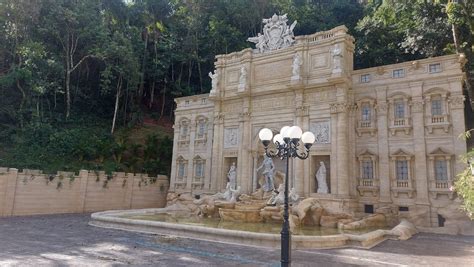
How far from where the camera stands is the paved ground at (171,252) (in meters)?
9.28

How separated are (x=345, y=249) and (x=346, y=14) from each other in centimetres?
3413

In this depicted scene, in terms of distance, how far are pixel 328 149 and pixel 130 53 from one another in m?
20.6

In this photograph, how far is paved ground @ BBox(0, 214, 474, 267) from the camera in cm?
928

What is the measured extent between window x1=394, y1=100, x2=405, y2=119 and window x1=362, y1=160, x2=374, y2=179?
303 centimetres

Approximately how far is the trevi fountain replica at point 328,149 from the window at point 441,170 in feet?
0.15

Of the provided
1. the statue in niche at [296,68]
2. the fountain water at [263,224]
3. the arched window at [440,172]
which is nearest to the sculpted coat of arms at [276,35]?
the statue in niche at [296,68]

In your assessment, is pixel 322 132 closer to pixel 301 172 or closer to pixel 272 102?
pixel 301 172

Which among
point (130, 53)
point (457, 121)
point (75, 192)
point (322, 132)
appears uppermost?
point (130, 53)

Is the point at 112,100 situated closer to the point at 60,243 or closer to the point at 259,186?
the point at 259,186

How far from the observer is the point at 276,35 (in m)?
24.3

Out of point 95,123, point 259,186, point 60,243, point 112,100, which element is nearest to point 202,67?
point 112,100

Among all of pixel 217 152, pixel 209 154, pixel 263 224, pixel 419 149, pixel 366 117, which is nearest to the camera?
pixel 263 224

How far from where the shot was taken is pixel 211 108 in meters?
27.2

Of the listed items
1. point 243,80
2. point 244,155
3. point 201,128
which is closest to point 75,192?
point 201,128
